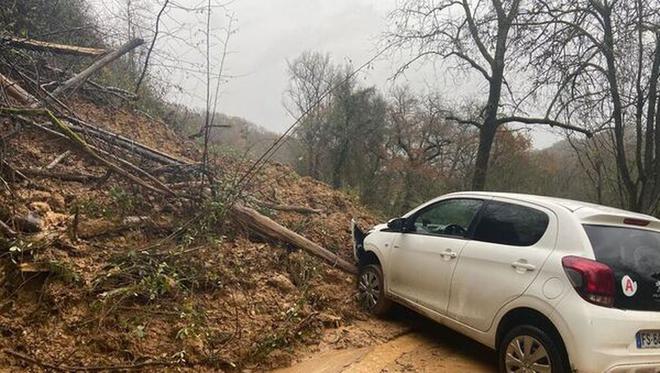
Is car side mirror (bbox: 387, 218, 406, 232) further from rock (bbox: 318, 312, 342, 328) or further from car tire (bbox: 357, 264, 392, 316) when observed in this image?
rock (bbox: 318, 312, 342, 328)

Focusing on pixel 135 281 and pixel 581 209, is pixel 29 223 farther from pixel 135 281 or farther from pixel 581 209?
pixel 581 209

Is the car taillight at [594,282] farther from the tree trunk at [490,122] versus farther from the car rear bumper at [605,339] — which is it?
the tree trunk at [490,122]

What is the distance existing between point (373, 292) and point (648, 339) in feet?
10.1

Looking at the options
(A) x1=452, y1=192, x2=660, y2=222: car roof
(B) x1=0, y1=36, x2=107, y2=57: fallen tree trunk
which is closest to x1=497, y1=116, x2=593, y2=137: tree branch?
(A) x1=452, y1=192, x2=660, y2=222: car roof

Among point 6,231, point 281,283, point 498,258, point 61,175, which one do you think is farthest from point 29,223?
point 498,258

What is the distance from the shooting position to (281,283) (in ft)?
18.8

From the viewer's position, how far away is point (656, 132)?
10.5 m

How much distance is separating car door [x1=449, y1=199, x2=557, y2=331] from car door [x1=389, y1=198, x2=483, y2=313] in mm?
153

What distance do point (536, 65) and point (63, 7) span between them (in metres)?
10.2

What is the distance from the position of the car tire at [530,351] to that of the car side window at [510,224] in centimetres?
78

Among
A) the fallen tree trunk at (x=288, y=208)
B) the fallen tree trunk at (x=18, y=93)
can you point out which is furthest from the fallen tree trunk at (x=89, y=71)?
the fallen tree trunk at (x=288, y=208)

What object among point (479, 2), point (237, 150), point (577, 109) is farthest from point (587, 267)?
point (479, 2)

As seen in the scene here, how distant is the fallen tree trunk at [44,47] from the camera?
6.34 metres

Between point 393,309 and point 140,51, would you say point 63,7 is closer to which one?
point 140,51
